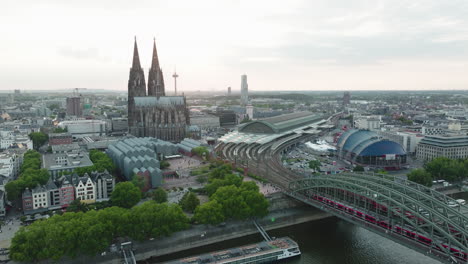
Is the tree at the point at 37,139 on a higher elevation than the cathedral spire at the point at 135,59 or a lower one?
lower

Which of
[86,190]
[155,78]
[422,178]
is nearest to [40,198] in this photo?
[86,190]

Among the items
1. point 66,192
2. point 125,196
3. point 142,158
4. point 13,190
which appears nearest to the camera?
point 125,196

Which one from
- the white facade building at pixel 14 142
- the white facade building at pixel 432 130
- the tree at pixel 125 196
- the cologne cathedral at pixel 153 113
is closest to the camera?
the tree at pixel 125 196

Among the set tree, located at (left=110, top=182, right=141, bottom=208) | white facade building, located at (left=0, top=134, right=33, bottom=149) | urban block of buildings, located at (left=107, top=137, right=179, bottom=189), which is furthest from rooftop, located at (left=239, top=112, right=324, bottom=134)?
tree, located at (left=110, top=182, right=141, bottom=208)

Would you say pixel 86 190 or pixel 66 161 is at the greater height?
pixel 66 161

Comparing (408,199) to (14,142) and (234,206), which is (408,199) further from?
(14,142)

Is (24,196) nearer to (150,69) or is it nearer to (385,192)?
(385,192)

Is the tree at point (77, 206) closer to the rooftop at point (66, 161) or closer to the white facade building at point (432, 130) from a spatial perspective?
the rooftop at point (66, 161)

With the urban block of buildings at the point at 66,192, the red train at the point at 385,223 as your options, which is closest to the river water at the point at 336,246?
the red train at the point at 385,223
